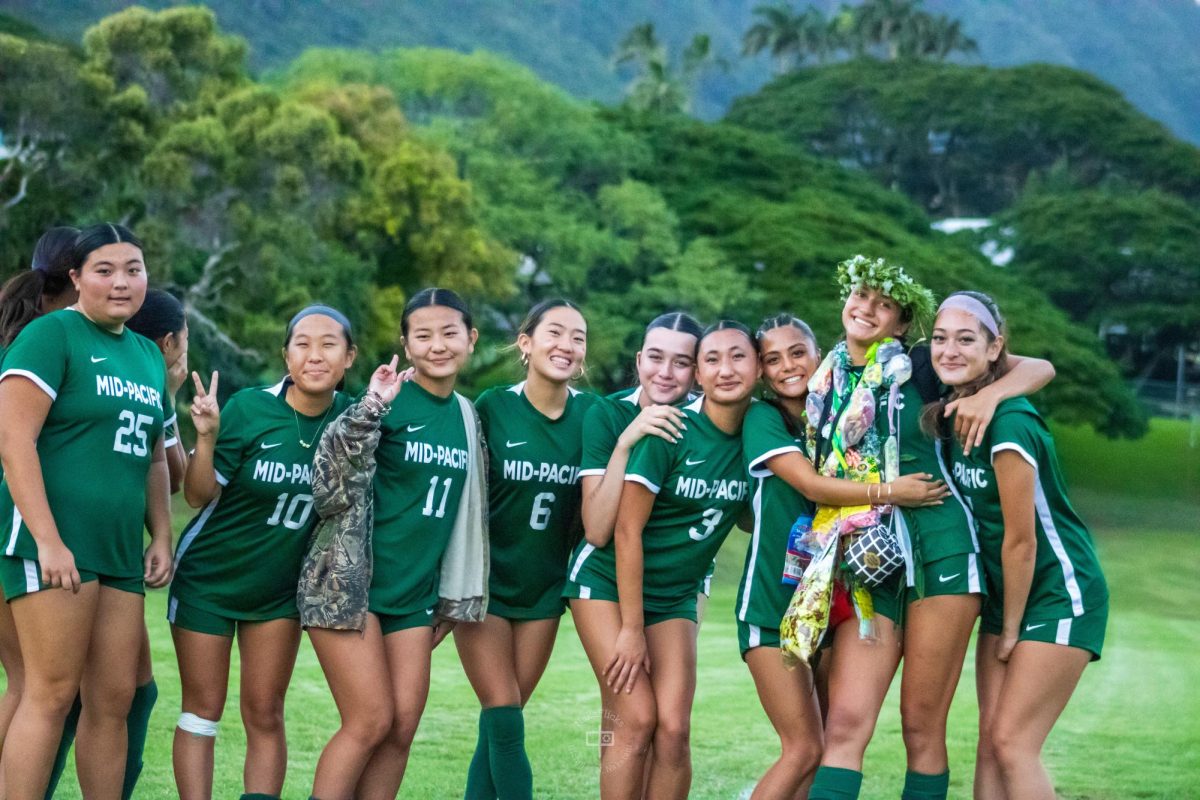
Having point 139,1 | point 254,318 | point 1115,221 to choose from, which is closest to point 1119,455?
point 1115,221

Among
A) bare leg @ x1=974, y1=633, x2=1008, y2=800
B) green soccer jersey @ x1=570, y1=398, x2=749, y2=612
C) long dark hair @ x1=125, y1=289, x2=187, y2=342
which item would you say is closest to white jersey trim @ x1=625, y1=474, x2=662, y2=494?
green soccer jersey @ x1=570, y1=398, x2=749, y2=612

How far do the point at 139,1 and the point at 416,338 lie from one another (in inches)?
2786

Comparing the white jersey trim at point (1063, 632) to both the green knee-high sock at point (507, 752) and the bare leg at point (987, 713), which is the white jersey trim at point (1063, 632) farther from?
the green knee-high sock at point (507, 752)

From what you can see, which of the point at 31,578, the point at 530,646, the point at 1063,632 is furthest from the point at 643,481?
the point at 31,578

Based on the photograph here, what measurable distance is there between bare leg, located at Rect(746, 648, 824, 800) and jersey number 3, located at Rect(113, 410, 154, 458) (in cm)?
206

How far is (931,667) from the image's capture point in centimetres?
469

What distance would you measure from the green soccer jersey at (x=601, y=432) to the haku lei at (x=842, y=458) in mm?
710

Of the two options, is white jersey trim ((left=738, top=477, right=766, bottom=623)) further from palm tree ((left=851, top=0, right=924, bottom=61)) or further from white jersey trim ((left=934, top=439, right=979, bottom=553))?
palm tree ((left=851, top=0, right=924, bottom=61))

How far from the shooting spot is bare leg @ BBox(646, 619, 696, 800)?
16.2ft

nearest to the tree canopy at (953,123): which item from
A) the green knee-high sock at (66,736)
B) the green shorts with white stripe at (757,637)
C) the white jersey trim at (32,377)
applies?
the green shorts with white stripe at (757,637)

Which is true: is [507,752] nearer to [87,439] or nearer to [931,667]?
[931,667]

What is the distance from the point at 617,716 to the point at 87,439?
192 cm

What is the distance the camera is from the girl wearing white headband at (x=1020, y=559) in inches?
183

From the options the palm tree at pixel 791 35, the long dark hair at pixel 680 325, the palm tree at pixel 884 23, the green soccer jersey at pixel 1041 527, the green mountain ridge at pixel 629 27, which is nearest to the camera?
the green soccer jersey at pixel 1041 527
